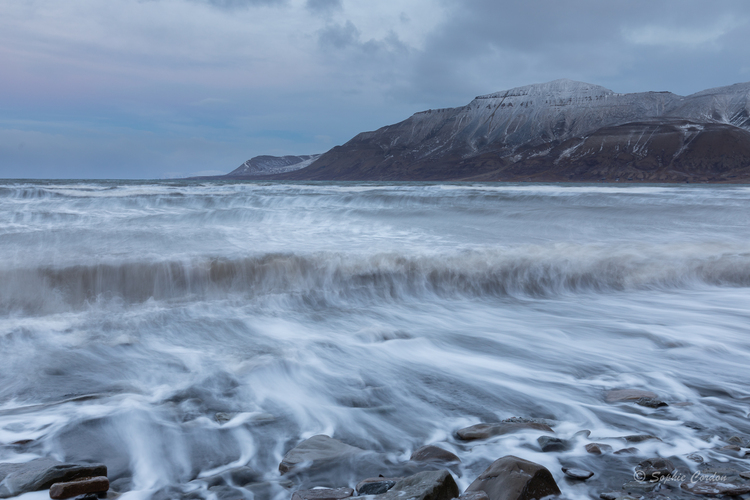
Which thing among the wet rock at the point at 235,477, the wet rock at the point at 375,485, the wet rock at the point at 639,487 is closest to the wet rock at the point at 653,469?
the wet rock at the point at 639,487

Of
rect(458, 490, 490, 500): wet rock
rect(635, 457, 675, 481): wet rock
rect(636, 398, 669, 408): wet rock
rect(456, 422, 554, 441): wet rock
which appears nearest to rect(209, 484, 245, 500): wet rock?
rect(458, 490, 490, 500): wet rock

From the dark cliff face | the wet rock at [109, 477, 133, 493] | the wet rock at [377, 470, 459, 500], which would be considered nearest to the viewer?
the wet rock at [377, 470, 459, 500]

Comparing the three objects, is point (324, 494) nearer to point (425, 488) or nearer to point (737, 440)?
point (425, 488)

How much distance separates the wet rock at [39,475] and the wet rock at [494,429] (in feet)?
6.07

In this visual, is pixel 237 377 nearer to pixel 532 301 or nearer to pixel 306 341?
pixel 306 341

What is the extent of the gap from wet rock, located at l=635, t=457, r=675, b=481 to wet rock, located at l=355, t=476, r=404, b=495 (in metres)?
1.12

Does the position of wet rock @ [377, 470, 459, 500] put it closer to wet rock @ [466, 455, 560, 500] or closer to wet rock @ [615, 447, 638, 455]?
wet rock @ [466, 455, 560, 500]

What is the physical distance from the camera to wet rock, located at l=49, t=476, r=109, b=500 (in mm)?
1906

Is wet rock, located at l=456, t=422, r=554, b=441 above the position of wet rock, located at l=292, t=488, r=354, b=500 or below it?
below

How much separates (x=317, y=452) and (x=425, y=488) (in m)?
0.81

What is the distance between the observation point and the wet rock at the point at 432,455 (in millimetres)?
2301

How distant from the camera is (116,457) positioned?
243 cm

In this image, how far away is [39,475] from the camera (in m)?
2.03

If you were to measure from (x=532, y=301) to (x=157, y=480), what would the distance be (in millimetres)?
5026
